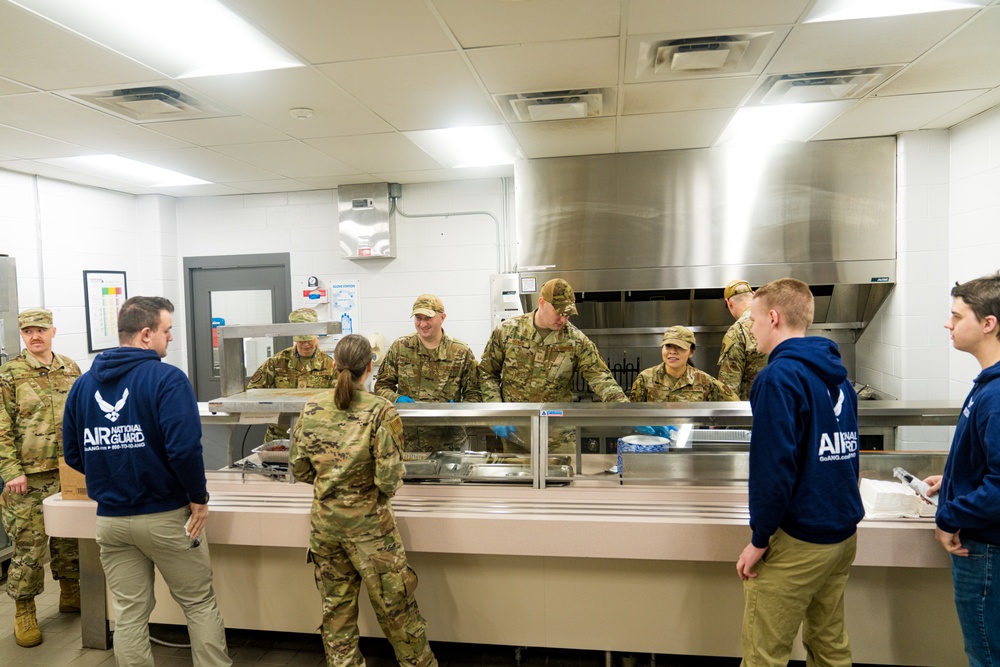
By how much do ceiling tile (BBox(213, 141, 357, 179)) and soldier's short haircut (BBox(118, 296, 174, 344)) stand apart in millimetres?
1725

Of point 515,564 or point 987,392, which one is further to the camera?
point 515,564

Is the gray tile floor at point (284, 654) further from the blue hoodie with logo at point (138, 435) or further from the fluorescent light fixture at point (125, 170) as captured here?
the fluorescent light fixture at point (125, 170)

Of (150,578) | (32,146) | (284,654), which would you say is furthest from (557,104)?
(32,146)

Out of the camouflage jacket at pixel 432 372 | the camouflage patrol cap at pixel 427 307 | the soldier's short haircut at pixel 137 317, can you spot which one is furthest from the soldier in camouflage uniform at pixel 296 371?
the soldier's short haircut at pixel 137 317

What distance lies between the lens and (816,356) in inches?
72.6

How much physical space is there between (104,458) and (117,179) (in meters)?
3.22

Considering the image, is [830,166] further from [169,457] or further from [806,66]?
[169,457]

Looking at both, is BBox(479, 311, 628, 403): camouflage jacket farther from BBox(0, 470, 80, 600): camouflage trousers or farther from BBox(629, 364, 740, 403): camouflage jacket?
BBox(0, 470, 80, 600): camouflage trousers

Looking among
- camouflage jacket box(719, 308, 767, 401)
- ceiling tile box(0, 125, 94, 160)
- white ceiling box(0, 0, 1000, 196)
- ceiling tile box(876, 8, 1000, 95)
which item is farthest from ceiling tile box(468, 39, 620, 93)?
ceiling tile box(0, 125, 94, 160)

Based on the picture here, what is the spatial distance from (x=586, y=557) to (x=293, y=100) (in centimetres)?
248

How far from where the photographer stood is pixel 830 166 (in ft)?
13.5

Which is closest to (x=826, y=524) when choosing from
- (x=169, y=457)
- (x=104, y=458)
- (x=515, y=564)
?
(x=515, y=564)

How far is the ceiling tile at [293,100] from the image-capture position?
2.66 meters

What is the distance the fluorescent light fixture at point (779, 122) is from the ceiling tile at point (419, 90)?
149 centimetres
